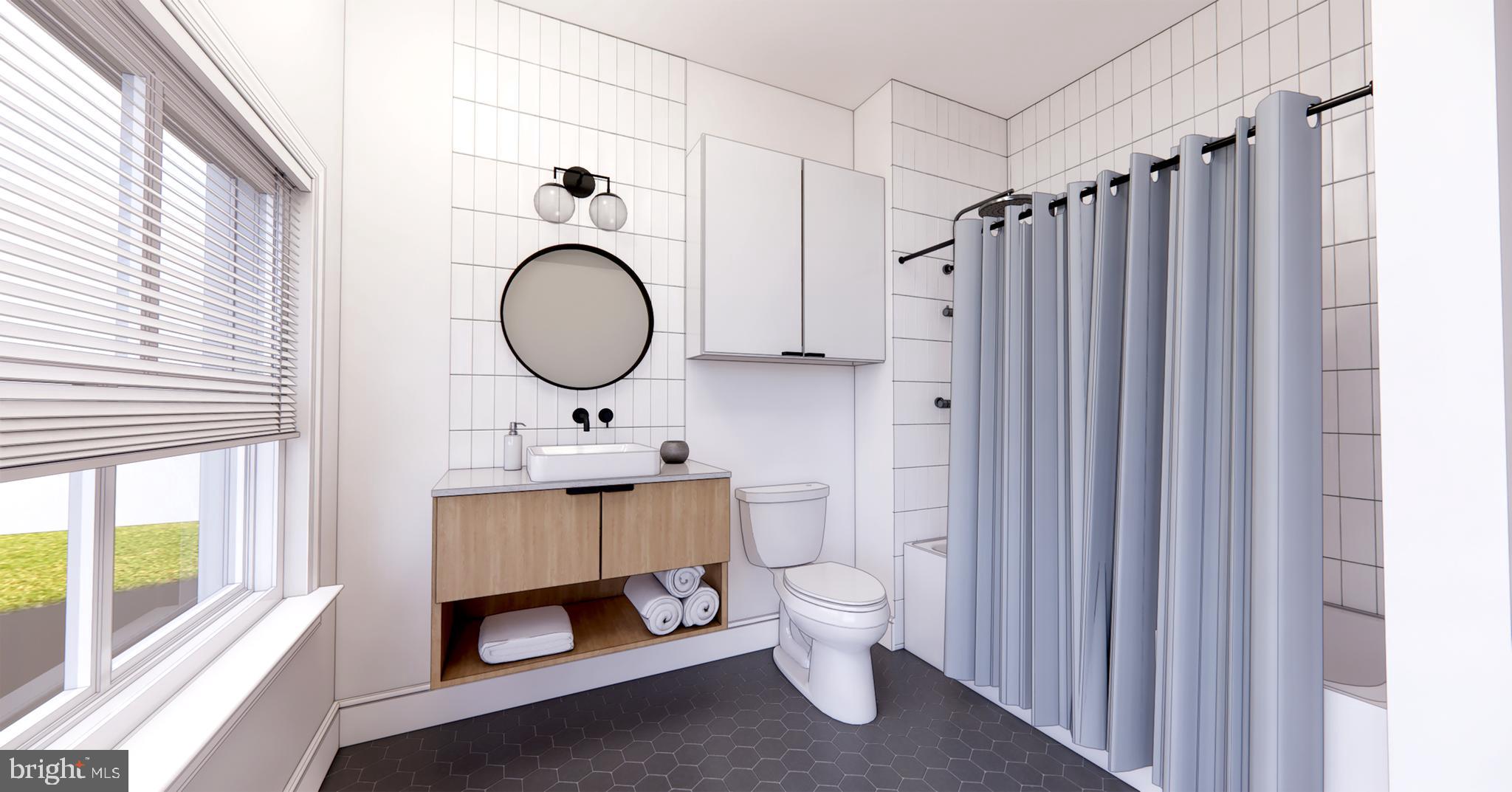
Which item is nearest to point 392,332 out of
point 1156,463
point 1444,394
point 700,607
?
point 700,607

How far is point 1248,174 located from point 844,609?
5.43 ft

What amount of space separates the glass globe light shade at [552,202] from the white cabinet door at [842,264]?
0.99 m

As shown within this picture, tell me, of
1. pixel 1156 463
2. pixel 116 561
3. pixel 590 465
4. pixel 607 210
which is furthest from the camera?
pixel 607 210

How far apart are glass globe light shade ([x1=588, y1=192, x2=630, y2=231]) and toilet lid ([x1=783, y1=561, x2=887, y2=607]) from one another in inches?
60.3

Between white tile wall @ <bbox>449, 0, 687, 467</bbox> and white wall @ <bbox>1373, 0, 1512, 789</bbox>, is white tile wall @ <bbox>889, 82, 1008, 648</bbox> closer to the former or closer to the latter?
white tile wall @ <bbox>449, 0, 687, 467</bbox>

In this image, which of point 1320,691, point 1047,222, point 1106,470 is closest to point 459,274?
point 1047,222

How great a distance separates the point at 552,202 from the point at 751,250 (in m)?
0.79

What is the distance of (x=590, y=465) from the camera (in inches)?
71.1

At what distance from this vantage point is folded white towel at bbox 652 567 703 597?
6.86ft

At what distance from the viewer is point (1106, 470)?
1623mm

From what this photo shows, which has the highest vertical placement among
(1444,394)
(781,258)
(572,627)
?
(781,258)

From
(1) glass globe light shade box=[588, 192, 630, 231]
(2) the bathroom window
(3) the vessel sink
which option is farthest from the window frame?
(1) glass globe light shade box=[588, 192, 630, 231]

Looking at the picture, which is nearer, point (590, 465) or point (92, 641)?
point (92, 641)

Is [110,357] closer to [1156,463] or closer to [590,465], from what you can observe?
[590,465]
